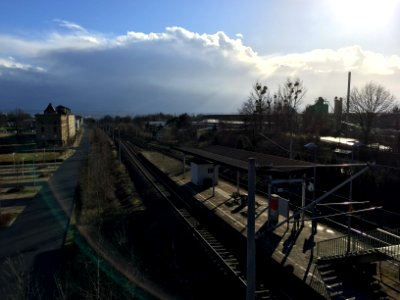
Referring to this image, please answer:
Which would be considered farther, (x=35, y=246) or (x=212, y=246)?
(x=35, y=246)

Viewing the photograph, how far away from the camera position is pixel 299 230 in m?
16.0

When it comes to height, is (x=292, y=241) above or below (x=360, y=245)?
below

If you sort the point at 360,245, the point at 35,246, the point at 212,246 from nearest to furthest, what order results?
the point at 360,245 < the point at 212,246 < the point at 35,246

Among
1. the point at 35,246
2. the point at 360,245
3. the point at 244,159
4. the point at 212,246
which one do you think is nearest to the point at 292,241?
the point at 360,245

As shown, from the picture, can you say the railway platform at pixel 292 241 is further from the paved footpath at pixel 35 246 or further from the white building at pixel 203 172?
the paved footpath at pixel 35 246

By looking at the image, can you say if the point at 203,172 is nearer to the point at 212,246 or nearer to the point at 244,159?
the point at 244,159

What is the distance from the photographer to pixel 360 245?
1323 cm

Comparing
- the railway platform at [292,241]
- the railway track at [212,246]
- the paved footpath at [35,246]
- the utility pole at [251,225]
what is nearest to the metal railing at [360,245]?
the railway platform at [292,241]

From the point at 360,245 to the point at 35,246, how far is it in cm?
1330

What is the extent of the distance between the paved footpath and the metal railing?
9.15 meters

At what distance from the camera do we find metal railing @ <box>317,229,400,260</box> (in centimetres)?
1211

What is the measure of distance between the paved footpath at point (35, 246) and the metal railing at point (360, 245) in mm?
9154

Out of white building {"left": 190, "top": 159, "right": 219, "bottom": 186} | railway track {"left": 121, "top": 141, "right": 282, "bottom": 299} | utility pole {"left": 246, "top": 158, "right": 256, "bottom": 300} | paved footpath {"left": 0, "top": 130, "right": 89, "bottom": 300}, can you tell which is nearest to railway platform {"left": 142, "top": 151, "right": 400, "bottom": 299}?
utility pole {"left": 246, "top": 158, "right": 256, "bottom": 300}

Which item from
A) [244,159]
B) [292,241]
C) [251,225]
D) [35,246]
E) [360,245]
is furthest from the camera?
[244,159]
